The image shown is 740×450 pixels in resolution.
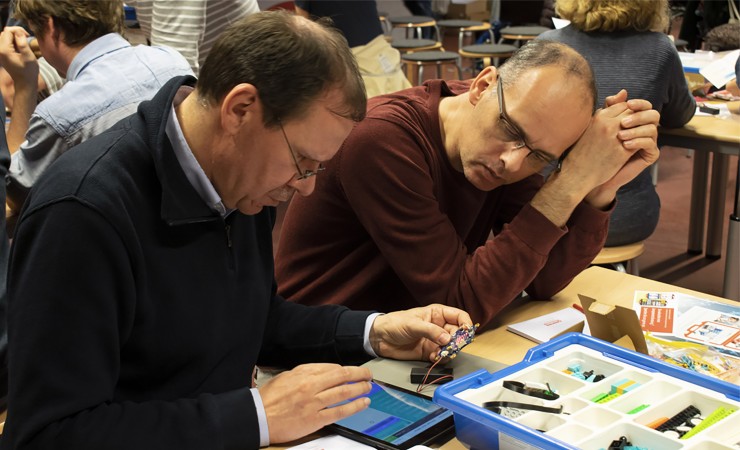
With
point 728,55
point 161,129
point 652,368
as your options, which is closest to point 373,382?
point 652,368

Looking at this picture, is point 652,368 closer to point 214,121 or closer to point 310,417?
point 310,417

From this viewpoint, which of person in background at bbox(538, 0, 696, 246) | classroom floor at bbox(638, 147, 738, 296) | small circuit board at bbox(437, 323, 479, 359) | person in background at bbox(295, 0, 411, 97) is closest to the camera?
small circuit board at bbox(437, 323, 479, 359)

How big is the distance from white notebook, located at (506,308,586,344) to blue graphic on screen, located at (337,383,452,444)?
384 mm

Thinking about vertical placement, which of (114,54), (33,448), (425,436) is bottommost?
(425,436)

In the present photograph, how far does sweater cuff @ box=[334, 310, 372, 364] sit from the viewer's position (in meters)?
1.61

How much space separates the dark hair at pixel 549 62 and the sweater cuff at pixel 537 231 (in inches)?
10.8

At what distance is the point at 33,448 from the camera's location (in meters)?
1.14

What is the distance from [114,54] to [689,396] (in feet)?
6.55

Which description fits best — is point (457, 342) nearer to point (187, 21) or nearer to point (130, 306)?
point (130, 306)

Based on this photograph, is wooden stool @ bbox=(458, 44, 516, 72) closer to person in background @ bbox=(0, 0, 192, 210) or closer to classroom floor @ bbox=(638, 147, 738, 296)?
classroom floor @ bbox=(638, 147, 738, 296)

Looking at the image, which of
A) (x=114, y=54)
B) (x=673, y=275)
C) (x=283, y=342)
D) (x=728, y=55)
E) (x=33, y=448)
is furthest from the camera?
(x=673, y=275)

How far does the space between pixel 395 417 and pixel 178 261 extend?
431mm

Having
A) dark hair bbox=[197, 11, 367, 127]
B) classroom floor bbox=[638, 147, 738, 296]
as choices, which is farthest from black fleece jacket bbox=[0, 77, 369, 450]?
classroom floor bbox=[638, 147, 738, 296]

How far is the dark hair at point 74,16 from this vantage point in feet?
8.56
